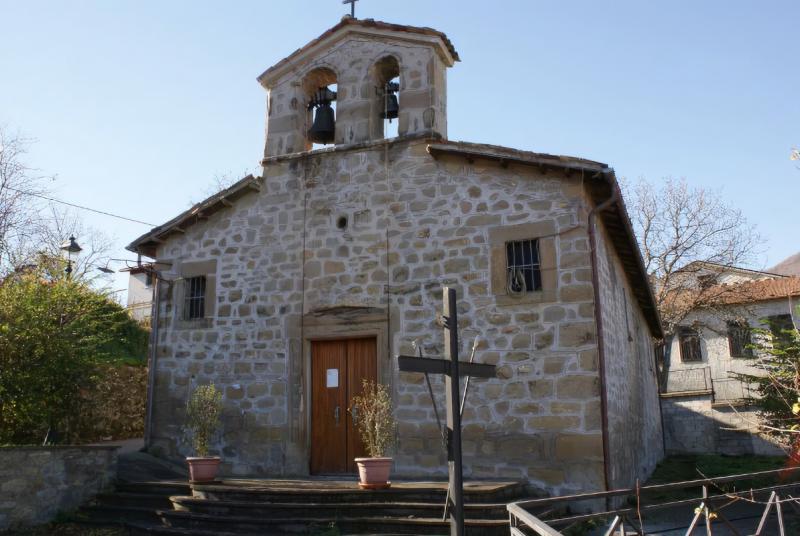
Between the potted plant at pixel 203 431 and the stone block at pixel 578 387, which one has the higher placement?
the stone block at pixel 578 387

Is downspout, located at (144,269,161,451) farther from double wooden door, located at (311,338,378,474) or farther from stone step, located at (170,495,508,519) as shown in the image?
stone step, located at (170,495,508,519)

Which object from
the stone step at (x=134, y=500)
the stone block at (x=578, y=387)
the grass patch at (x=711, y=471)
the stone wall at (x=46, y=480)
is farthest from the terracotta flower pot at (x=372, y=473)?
the grass patch at (x=711, y=471)

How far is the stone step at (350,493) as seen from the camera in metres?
7.86

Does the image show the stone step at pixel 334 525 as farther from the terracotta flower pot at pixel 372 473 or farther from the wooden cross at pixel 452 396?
the wooden cross at pixel 452 396

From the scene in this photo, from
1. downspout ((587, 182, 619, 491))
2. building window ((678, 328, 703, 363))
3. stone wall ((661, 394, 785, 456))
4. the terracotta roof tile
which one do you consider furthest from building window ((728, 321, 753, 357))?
downspout ((587, 182, 619, 491))

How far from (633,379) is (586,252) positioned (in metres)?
4.47

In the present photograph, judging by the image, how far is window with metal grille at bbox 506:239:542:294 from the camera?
943 cm

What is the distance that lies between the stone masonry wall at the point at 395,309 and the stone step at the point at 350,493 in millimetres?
927

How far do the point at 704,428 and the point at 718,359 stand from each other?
800 centimetres

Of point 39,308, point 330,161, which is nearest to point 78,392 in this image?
point 39,308

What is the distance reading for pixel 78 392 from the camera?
9703 millimetres

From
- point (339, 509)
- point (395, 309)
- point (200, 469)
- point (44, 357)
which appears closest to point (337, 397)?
point (395, 309)

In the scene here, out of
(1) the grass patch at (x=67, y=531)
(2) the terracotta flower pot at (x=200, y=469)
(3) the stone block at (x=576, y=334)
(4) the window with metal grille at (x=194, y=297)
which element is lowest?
(1) the grass patch at (x=67, y=531)

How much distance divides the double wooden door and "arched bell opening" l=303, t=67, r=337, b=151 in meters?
3.40
